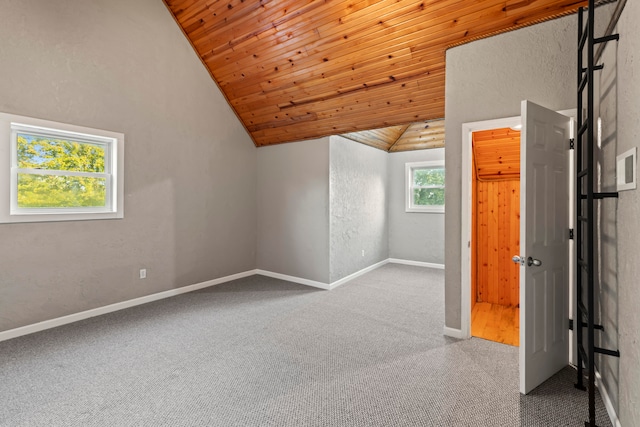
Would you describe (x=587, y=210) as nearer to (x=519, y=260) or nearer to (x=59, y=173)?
(x=519, y=260)

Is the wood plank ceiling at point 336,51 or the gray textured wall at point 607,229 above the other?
the wood plank ceiling at point 336,51

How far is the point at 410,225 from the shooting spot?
639cm

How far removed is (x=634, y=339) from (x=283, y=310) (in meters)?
3.04

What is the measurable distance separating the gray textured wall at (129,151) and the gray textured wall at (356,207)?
1.61m

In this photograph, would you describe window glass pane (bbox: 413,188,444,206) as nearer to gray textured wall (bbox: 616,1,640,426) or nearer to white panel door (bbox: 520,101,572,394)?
white panel door (bbox: 520,101,572,394)

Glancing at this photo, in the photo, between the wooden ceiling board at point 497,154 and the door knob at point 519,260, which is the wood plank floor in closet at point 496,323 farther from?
the wooden ceiling board at point 497,154

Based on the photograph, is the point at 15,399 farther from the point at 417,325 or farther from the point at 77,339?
the point at 417,325

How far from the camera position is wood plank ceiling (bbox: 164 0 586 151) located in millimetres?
2688

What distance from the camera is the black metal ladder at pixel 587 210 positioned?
1702 millimetres

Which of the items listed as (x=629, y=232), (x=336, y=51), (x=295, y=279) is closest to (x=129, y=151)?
(x=336, y=51)

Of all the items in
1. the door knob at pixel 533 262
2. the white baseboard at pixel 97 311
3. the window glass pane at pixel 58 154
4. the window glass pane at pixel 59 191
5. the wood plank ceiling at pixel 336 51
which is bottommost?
the white baseboard at pixel 97 311

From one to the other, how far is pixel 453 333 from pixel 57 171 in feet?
14.4

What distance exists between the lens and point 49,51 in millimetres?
3156

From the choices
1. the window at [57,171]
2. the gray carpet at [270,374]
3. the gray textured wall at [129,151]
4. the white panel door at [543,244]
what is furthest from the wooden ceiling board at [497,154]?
the window at [57,171]
